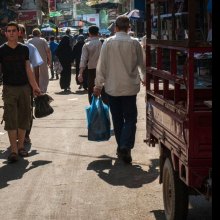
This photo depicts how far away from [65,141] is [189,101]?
18.7 ft

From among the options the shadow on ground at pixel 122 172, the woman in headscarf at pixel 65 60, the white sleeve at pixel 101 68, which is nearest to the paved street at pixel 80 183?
the shadow on ground at pixel 122 172

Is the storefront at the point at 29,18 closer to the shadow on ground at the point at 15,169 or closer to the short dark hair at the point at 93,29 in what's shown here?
the short dark hair at the point at 93,29

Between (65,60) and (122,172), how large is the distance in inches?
498

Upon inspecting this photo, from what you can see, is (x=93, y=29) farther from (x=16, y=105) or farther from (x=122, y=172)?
(x=122, y=172)

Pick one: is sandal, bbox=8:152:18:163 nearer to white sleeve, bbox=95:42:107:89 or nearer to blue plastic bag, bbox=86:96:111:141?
blue plastic bag, bbox=86:96:111:141

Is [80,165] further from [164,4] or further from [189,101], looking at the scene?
[189,101]

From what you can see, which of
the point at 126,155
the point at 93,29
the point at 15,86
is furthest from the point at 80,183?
the point at 93,29

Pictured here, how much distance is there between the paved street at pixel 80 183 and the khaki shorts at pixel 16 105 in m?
0.50

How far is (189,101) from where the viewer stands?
170 inches

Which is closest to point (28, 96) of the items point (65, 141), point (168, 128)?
point (65, 141)

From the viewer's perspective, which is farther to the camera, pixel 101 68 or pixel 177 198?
pixel 101 68

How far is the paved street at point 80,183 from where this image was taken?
5820 mm

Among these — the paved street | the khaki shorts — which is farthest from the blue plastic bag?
the khaki shorts

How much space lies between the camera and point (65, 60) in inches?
782
